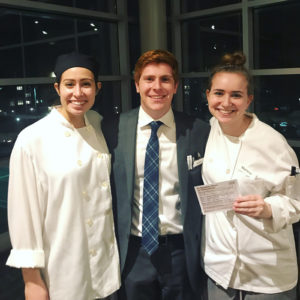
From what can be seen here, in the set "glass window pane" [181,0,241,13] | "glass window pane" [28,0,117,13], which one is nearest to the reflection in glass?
"glass window pane" [28,0,117,13]

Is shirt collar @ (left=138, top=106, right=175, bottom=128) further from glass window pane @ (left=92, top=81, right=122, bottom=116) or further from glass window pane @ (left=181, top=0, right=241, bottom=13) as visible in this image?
glass window pane @ (left=181, top=0, right=241, bottom=13)

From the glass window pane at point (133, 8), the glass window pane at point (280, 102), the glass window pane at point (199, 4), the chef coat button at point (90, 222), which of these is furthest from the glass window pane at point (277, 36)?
the chef coat button at point (90, 222)

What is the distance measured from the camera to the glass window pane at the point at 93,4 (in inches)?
121

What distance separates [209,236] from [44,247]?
2.62 feet

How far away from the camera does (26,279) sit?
5.49 feet

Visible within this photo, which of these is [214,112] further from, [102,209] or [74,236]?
[74,236]

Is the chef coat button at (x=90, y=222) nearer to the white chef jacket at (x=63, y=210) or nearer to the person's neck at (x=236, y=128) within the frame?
the white chef jacket at (x=63, y=210)

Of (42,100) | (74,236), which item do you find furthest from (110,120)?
→ (42,100)

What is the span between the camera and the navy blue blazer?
1.88m

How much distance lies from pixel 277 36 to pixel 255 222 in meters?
1.89

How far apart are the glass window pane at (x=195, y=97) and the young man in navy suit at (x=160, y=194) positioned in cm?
167

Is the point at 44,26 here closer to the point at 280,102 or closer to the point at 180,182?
the point at 180,182

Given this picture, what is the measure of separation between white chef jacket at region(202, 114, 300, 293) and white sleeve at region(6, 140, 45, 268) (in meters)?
0.83

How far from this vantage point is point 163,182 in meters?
1.92
